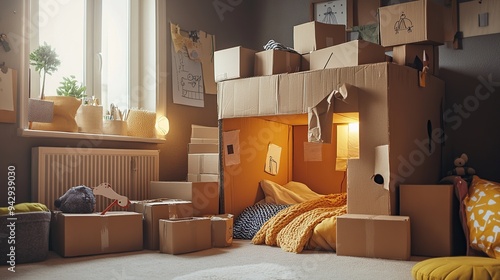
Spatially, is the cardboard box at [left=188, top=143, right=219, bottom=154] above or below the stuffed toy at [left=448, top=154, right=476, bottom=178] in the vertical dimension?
above

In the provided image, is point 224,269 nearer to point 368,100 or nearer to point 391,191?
point 391,191

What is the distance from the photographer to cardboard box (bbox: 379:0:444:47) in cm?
284

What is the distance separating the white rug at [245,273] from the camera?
2061mm

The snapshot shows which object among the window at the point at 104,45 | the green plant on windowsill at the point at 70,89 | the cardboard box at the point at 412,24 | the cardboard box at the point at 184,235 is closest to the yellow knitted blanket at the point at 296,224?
the cardboard box at the point at 184,235

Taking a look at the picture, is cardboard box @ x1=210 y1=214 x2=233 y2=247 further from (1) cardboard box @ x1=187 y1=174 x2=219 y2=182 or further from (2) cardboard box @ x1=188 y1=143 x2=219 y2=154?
(2) cardboard box @ x1=188 y1=143 x2=219 y2=154

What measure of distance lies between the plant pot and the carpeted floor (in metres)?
0.72

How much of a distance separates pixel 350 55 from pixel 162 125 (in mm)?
1423

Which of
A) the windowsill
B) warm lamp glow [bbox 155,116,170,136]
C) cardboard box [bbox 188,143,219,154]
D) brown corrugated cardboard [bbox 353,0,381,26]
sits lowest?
cardboard box [bbox 188,143,219,154]

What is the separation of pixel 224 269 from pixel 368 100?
112 centimetres

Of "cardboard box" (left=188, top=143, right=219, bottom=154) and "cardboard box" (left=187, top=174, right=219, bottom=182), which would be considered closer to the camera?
"cardboard box" (left=187, top=174, right=219, bottom=182)

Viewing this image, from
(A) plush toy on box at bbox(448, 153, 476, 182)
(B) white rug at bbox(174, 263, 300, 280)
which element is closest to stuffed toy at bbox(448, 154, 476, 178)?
(A) plush toy on box at bbox(448, 153, 476, 182)

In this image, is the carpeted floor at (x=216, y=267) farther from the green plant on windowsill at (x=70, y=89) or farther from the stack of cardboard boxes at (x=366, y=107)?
the green plant on windowsill at (x=70, y=89)

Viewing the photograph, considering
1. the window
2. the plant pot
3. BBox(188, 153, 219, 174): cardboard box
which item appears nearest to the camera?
the plant pot

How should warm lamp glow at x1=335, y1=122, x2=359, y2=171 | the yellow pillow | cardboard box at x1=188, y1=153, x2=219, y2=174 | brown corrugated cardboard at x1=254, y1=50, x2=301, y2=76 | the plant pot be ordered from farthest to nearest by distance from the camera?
warm lamp glow at x1=335, y1=122, x2=359, y2=171
cardboard box at x1=188, y1=153, x2=219, y2=174
brown corrugated cardboard at x1=254, y1=50, x2=301, y2=76
the plant pot
the yellow pillow
